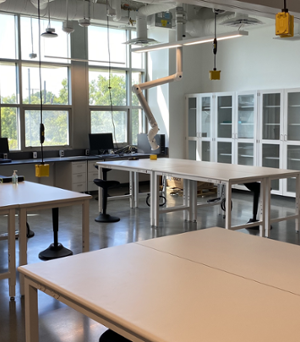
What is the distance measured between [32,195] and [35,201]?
0.33 meters

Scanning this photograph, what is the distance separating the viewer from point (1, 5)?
6.81m

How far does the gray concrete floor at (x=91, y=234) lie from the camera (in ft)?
9.72

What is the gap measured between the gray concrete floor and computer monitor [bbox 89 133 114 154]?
1404 mm

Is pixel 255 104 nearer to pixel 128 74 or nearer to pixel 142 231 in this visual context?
pixel 128 74

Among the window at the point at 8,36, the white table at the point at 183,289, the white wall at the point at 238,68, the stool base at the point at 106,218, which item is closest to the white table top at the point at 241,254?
the white table at the point at 183,289

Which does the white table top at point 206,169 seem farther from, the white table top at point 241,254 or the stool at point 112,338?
the stool at point 112,338

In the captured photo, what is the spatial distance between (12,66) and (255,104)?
4.43 meters

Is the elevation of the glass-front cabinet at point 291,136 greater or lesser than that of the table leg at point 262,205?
greater

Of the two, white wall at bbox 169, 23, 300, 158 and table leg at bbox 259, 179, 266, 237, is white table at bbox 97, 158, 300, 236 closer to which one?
table leg at bbox 259, 179, 266, 237

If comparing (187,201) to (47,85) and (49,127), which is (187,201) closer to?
(49,127)

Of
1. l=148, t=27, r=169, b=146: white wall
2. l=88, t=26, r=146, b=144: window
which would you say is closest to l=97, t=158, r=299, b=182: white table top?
l=88, t=26, r=146, b=144: window

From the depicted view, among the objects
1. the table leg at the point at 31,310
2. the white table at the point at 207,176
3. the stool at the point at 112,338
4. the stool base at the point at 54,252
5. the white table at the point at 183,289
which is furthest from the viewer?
the white table at the point at 207,176

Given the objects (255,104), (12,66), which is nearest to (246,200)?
(255,104)

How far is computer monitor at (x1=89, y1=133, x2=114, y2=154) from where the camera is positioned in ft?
28.1
